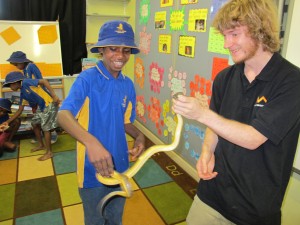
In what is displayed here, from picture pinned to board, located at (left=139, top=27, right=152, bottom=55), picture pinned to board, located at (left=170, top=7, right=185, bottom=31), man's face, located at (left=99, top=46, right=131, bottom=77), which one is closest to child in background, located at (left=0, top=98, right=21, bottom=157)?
picture pinned to board, located at (left=139, top=27, right=152, bottom=55)

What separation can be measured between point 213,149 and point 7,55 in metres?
4.01

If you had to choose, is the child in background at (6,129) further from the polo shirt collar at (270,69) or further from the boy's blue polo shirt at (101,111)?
the polo shirt collar at (270,69)

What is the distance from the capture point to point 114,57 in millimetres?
1394

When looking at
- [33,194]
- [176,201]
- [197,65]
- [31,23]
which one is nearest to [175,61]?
[197,65]

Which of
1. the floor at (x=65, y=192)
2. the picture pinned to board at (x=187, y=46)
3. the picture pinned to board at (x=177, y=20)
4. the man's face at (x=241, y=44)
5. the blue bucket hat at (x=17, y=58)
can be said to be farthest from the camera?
the blue bucket hat at (x=17, y=58)

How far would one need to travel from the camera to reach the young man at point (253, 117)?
1003mm

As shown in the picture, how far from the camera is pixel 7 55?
425cm

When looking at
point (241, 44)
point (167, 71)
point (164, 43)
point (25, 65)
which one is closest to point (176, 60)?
point (167, 71)

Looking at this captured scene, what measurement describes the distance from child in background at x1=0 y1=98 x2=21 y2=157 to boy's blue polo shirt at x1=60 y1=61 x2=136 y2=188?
2671 mm

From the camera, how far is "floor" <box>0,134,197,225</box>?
2.39 metres

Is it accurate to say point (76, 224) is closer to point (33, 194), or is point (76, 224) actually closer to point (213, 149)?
point (33, 194)

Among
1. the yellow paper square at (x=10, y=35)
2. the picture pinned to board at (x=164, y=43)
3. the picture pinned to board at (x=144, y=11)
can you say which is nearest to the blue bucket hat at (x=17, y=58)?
the yellow paper square at (x=10, y=35)

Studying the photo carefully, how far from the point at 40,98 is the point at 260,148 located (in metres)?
3.13

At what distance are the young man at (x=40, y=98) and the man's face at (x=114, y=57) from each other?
2390mm
